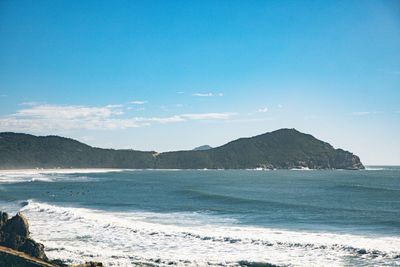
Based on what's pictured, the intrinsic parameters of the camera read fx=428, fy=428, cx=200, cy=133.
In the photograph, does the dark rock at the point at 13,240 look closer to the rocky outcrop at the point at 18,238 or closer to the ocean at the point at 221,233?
the rocky outcrop at the point at 18,238

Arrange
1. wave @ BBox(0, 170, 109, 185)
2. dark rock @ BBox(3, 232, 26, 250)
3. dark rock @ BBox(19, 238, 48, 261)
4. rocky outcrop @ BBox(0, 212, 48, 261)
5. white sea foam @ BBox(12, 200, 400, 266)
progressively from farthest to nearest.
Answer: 1. wave @ BBox(0, 170, 109, 185)
2. white sea foam @ BBox(12, 200, 400, 266)
3. dark rock @ BBox(3, 232, 26, 250)
4. rocky outcrop @ BBox(0, 212, 48, 261)
5. dark rock @ BBox(19, 238, 48, 261)

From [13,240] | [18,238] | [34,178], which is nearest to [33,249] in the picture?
[18,238]

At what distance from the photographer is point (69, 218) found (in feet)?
141

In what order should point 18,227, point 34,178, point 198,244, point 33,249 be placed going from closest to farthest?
point 33,249 → point 18,227 → point 198,244 → point 34,178

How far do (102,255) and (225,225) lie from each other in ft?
49.2

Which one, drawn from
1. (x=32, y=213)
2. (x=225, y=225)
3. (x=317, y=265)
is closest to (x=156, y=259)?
(x=317, y=265)

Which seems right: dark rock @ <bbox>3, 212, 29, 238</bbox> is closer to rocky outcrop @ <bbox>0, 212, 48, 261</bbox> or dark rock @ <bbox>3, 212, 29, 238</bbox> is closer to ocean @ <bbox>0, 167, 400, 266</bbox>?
rocky outcrop @ <bbox>0, 212, 48, 261</bbox>

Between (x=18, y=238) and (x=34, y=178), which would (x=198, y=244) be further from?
(x=34, y=178)

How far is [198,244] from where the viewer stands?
30.6 metres

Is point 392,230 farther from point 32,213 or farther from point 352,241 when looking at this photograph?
point 32,213

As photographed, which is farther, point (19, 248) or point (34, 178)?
point (34, 178)

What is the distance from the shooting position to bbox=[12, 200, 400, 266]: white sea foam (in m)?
26.3

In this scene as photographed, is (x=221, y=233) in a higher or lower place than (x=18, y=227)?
lower

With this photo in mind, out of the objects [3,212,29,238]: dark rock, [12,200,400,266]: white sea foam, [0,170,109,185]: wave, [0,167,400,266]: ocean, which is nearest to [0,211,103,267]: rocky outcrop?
[3,212,29,238]: dark rock
